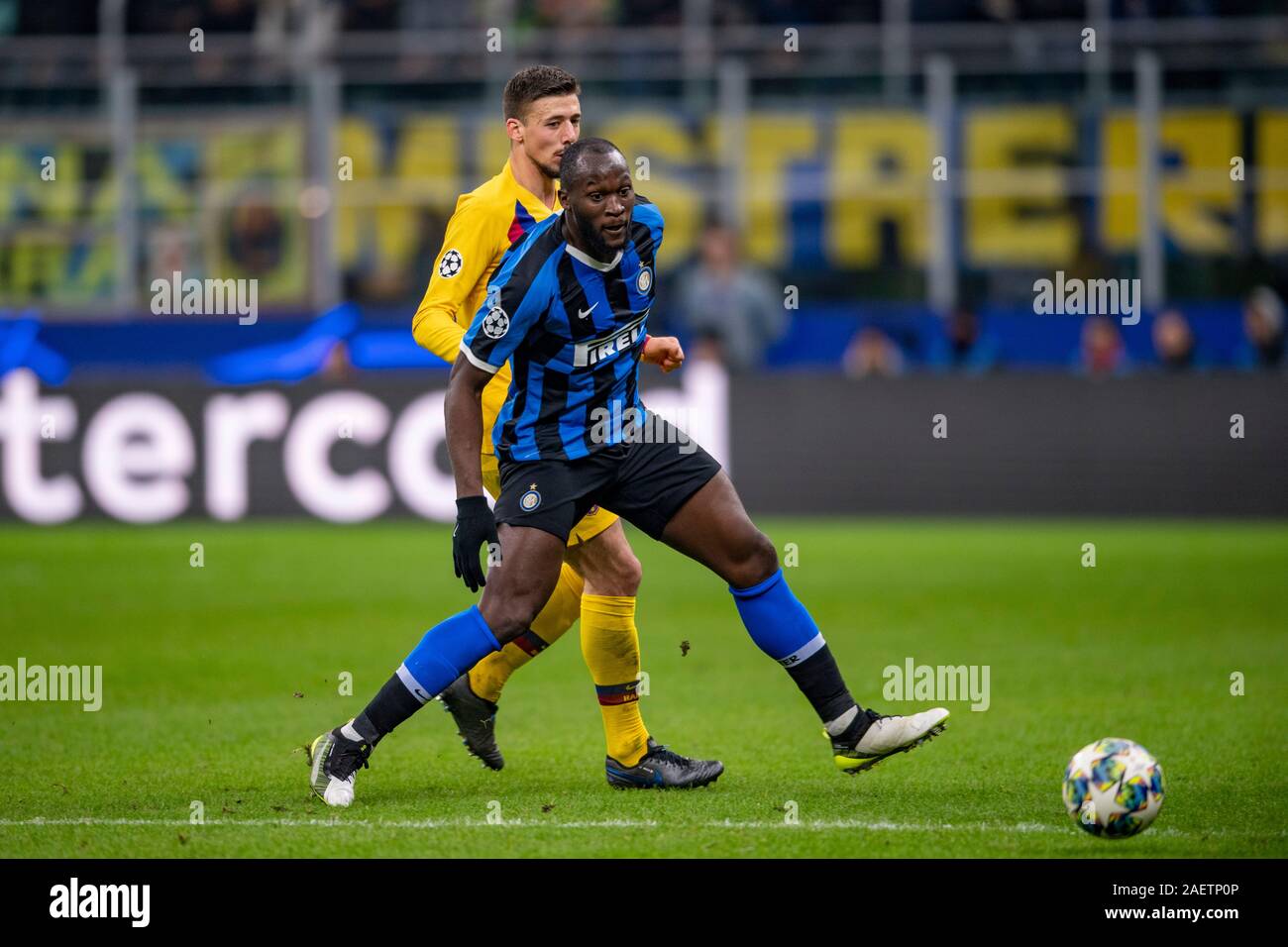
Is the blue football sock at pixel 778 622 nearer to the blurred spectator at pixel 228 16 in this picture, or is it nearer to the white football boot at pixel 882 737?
the white football boot at pixel 882 737

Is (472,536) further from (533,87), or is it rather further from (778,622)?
(533,87)

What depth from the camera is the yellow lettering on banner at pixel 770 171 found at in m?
17.8

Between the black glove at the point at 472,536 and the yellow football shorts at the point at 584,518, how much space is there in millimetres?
505

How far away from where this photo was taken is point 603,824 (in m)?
5.62

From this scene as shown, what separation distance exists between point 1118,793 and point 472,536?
200 centimetres

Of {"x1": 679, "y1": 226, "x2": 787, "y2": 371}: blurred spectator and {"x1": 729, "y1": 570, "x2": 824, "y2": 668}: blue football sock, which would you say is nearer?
{"x1": 729, "y1": 570, "x2": 824, "y2": 668}: blue football sock

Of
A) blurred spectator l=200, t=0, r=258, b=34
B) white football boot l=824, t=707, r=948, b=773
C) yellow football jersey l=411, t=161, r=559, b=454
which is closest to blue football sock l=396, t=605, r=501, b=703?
yellow football jersey l=411, t=161, r=559, b=454

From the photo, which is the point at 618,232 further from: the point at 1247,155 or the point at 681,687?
the point at 1247,155

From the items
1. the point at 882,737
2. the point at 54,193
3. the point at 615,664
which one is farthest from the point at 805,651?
the point at 54,193

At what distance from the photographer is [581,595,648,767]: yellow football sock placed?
6363 mm

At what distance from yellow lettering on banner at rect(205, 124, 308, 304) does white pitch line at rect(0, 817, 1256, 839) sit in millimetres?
12709

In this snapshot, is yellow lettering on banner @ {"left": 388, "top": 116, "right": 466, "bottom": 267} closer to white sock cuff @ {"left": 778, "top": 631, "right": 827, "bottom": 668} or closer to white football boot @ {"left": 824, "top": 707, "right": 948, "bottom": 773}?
white sock cuff @ {"left": 778, "top": 631, "right": 827, "bottom": 668}

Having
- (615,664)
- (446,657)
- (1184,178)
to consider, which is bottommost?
(615,664)
